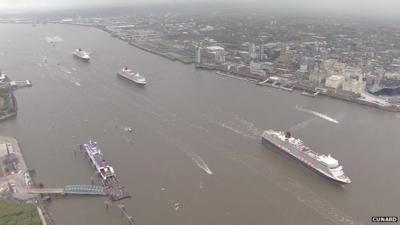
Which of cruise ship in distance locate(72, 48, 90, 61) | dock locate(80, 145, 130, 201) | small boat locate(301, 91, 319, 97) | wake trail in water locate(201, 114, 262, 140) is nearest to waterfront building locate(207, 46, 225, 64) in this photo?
small boat locate(301, 91, 319, 97)

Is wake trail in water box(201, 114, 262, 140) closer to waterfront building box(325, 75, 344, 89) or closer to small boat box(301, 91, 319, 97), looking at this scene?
small boat box(301, 91, 319, 97)

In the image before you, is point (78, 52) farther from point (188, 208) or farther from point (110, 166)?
point (188, 208)

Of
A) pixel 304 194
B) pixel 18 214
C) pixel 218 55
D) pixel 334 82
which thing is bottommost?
pixel 304 194

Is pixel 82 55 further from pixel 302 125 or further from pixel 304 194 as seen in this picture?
pixel 304 194

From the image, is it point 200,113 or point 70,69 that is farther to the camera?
point 70,69

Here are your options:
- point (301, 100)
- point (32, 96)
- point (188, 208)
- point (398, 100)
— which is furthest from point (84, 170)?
point (398, 100)

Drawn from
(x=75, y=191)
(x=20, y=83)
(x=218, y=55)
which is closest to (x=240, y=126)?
(x=75, y=191)
